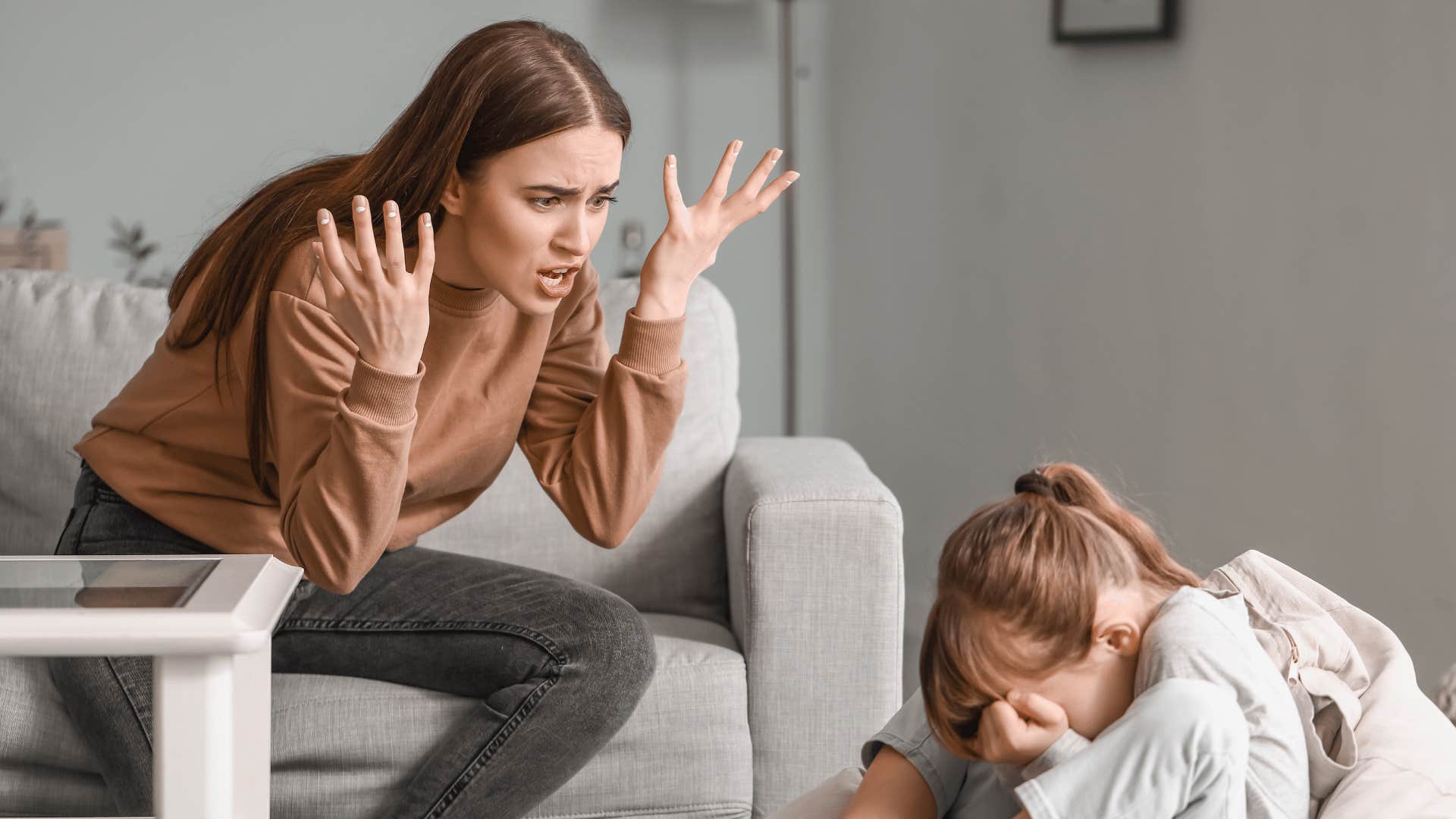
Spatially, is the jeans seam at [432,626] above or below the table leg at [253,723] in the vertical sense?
below

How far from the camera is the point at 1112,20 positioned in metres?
2.55

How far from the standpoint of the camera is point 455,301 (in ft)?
4.70

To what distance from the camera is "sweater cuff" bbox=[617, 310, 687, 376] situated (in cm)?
140

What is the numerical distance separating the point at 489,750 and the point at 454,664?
3.9 inches

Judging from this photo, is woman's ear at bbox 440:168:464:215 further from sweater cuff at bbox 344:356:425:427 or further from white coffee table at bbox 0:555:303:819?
white coffee table at bbox 0:555:303:819

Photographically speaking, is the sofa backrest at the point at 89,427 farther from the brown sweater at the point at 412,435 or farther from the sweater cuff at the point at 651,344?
the sweater cuff at the point at 651,344

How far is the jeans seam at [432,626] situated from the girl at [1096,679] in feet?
1.78

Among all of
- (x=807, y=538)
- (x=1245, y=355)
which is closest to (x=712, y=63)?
(x=1245, y=355)

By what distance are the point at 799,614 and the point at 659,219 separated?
6.33 feet

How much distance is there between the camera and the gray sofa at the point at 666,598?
1472 mm

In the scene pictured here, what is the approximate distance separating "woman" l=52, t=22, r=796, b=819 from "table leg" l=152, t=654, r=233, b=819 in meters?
0.35

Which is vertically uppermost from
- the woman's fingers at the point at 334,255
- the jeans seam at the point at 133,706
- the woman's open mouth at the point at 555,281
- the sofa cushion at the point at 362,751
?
the woman's fingers at the point at 334,255

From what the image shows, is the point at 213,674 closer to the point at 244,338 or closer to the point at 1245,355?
the point at 244,338

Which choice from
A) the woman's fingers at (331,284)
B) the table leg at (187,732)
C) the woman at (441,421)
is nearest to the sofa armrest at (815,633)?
the woman at (441,421)
